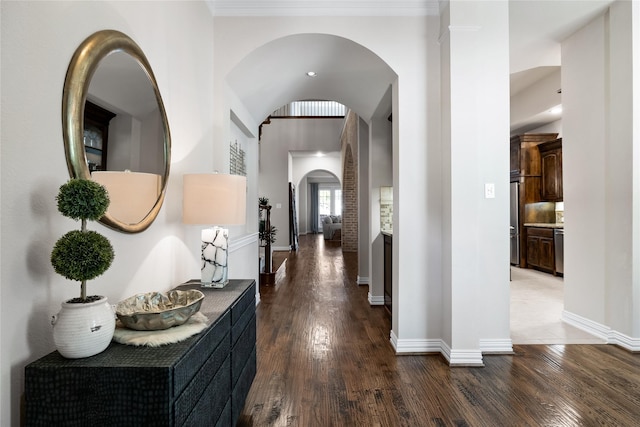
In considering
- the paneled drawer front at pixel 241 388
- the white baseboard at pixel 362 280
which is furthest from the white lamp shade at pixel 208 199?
the white baseboard at pixel 362 280

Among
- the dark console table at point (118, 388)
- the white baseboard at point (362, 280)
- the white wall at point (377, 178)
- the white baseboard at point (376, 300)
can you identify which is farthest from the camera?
the white baseboard at point (362, 280)

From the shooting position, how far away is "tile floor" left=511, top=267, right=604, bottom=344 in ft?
9.21

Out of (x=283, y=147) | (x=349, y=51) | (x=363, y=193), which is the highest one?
(x=283, y=147)

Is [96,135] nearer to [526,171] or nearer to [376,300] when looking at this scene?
[376,300]

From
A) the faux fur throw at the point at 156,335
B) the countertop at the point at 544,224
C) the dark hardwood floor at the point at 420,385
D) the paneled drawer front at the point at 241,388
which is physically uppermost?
the countertop at the point at 544,224

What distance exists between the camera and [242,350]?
1616 millimetres

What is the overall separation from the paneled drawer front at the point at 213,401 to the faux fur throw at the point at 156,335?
0.22 m

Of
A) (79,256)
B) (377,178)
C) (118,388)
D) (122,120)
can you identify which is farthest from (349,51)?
(118,388)

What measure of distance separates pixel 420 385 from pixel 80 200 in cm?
→ 211

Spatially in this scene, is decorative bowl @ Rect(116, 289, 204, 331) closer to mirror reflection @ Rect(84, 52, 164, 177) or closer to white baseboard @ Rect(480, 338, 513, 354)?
mirror reflection @ Rect(84, 52, 164, 177)

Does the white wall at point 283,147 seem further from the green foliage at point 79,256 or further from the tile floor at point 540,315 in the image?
the green foliage at point 79,256

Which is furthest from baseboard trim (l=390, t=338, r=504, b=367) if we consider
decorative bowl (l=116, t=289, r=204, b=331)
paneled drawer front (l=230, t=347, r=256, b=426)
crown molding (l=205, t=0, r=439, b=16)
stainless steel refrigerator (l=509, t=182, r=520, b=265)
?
stainless steel refrigerator (l=509, t=182, r=520, b=265)

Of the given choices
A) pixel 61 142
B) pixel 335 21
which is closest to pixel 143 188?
pixel 61 142

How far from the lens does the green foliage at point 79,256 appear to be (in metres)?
0.91
